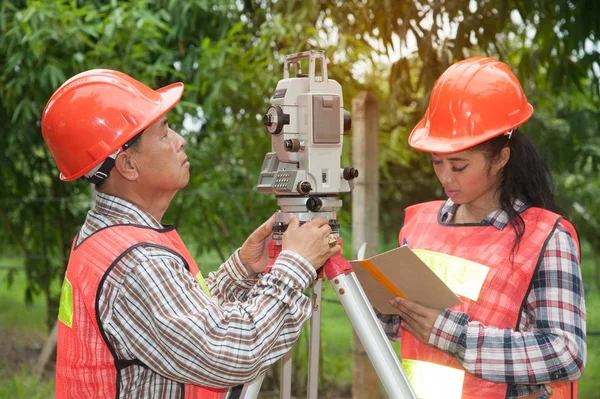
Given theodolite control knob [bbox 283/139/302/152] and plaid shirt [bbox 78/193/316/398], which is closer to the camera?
plaid shirt [bbox 78/193/316/398]

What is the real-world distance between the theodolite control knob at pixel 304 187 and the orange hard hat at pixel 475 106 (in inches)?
16.3

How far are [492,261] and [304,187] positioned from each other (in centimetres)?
55

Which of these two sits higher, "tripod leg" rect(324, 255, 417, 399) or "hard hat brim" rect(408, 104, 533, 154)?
"hard hat brim" rect(408, 104, 533, 154)

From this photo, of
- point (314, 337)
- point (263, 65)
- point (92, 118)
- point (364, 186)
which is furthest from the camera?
point (263, 65)

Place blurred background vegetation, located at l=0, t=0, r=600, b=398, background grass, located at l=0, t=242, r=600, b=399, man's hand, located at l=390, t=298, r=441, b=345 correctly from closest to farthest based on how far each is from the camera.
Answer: man's hand, located at l=390, t=298, r=441, b=345 → blurred background vegetation, located at l=0, t=0, r=600, b=398 → background grass, located at l=0, t=242, r=600, b=399

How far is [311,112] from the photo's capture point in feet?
5.41

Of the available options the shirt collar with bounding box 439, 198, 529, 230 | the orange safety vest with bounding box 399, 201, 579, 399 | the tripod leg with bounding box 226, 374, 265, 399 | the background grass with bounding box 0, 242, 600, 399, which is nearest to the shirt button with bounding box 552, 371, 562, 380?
the orange safety vest with bounding box 399, 201, 579, 399

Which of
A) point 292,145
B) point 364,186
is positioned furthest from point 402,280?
point 364,186

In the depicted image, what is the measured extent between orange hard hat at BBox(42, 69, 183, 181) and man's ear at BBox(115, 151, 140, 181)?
4cm

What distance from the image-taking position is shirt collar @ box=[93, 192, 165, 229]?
5.37 ft

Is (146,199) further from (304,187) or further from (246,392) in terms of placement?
(246,392)

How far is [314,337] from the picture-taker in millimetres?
1812

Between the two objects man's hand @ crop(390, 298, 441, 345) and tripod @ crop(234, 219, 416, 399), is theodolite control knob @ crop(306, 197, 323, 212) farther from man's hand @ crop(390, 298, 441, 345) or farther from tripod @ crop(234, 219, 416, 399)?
man's hand @ crop(390, 298, 441, 345)

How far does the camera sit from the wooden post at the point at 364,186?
325 centimetres
